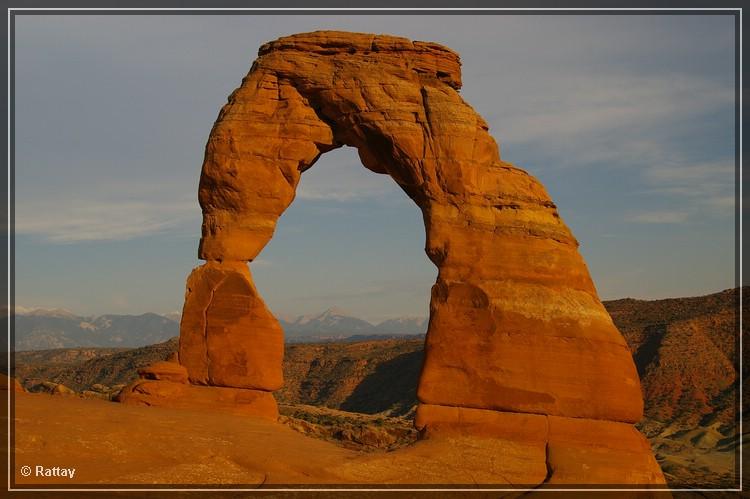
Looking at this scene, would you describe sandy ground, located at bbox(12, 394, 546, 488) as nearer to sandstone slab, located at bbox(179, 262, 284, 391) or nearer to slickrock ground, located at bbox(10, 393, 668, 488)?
slickrock ground, located at bbox(10, 393, 668, 488)

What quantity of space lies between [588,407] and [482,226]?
15.4ft

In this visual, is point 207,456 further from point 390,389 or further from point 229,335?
point 390,389

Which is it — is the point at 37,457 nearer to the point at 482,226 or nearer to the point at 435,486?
the point at 435,486

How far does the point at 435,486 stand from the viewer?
17.4 metres

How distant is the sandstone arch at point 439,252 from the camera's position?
19.5m

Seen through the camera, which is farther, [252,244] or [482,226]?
[252,244]

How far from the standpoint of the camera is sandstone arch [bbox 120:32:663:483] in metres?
19.5

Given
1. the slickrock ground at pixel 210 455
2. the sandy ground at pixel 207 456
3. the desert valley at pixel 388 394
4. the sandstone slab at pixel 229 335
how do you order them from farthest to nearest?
the sandstone slab at pixel 229 335 → the desert valley at pixel 388 394 → the slickrock ground at pixel 210 455 → the sandy ground at pixel 207 456

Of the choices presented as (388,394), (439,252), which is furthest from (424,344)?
(388,394)

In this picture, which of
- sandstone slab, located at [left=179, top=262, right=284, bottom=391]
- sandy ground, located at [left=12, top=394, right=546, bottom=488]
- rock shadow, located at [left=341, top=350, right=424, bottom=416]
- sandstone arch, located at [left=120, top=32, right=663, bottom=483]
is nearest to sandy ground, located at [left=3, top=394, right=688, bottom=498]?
sandy ground, located at [left=12, top=394, right=546, bottom=488]

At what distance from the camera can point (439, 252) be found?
21.0 metres

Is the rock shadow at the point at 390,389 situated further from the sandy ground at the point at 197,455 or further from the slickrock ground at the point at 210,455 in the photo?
the sandy ground at the point at 197,455

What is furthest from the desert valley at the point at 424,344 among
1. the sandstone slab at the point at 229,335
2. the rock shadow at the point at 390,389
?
the rock shadow at the point at 390,389

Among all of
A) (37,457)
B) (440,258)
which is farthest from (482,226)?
(37,457)
